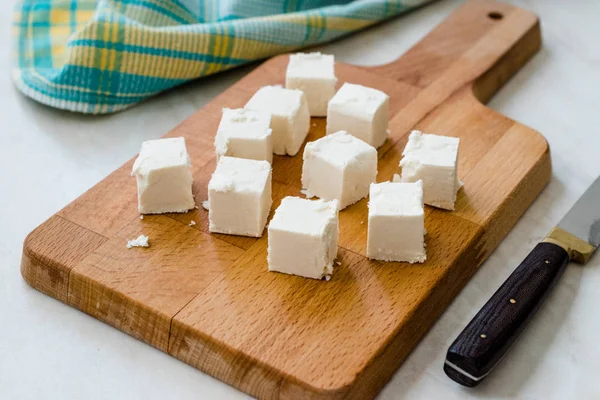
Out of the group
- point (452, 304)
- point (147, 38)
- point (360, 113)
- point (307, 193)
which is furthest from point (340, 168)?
point (147, 38)

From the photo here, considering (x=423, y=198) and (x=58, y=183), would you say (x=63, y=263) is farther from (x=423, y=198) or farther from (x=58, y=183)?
(x=423, y=198)

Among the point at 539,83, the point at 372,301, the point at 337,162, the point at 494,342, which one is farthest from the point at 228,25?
the point at 494,342

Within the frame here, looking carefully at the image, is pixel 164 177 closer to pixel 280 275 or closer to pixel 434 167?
pixel 280 275

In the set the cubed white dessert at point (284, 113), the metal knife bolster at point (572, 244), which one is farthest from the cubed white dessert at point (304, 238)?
the metal knife bolster at point (572, 244)

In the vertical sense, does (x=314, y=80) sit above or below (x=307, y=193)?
above

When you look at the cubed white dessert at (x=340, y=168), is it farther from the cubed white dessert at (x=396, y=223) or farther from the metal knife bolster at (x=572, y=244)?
the metal knife bolster at (x=572, y=244)

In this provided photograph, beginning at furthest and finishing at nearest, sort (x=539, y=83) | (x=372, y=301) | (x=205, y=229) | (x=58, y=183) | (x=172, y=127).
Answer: (x=539, y=83) < (x=172, y=127) < (x=58, y=183) < (x=205, y=229) < (x=372, y=301)
